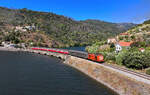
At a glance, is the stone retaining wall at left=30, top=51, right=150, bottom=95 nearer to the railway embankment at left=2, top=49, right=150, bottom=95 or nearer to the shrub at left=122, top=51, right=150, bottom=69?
the railway embankment at left=2, top=49, right=150, bottom=95

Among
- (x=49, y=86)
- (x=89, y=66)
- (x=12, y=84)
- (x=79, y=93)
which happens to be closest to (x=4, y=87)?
(x=12, y=84)

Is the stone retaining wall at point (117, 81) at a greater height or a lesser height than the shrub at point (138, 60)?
lesser

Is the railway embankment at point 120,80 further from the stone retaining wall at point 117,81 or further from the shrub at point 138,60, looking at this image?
the shrub at point 138,60

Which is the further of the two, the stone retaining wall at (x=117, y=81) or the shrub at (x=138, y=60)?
the shrub at (x=138, y=60)

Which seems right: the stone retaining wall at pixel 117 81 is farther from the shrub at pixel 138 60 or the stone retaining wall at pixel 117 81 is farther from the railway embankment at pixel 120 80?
the shrub at pixel 138 60

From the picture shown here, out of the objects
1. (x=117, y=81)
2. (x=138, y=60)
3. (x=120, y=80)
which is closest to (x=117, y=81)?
(x=117, y=81)

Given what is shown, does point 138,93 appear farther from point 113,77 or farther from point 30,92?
point 30,92

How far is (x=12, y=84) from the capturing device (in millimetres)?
31266

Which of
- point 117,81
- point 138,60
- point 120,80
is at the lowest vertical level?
point 117,81

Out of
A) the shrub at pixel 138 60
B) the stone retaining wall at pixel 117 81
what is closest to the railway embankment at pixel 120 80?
the stone retaining wall at pixel 117 81

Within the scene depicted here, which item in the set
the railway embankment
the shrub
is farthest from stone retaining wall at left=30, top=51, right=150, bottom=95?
the shrub

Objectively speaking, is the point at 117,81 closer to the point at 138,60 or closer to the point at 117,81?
the point at 117,81

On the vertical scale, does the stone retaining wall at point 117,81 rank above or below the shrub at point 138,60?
below

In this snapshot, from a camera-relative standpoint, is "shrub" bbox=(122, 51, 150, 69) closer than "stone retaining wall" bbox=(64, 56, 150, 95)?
No
